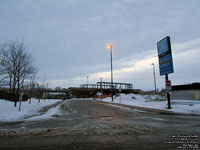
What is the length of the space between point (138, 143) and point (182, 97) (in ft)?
86.5

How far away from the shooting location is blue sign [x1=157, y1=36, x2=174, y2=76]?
54.2 ft

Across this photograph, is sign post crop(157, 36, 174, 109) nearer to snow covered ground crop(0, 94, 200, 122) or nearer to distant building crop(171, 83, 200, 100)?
snow covered ground crop(0, 94, 200, 122)

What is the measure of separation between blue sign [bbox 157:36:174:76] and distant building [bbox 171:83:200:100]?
11.6 metres

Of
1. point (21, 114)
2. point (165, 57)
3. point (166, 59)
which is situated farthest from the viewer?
point (165, 57)

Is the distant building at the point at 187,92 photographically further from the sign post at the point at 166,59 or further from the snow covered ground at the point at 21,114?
the snow covered ground at the point at 21,114

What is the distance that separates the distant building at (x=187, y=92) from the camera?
960 inches

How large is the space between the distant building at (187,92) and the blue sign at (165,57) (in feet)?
38.0

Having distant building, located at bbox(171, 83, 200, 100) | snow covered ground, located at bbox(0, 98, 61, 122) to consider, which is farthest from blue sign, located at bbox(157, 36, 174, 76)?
snow covered ground, located at bbox(0, 98, 61, 122)

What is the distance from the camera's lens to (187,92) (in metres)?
25.6

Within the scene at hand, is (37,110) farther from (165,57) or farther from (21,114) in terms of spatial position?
(165,57)

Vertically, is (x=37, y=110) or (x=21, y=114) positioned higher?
(x=21, y=114)

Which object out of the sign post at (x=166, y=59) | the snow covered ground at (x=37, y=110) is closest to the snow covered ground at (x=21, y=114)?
the snow covered ground at (x=37, y=110)

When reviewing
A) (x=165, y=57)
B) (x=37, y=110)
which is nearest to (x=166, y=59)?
(x=165, y=57)

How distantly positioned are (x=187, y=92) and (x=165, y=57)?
42.0ft
